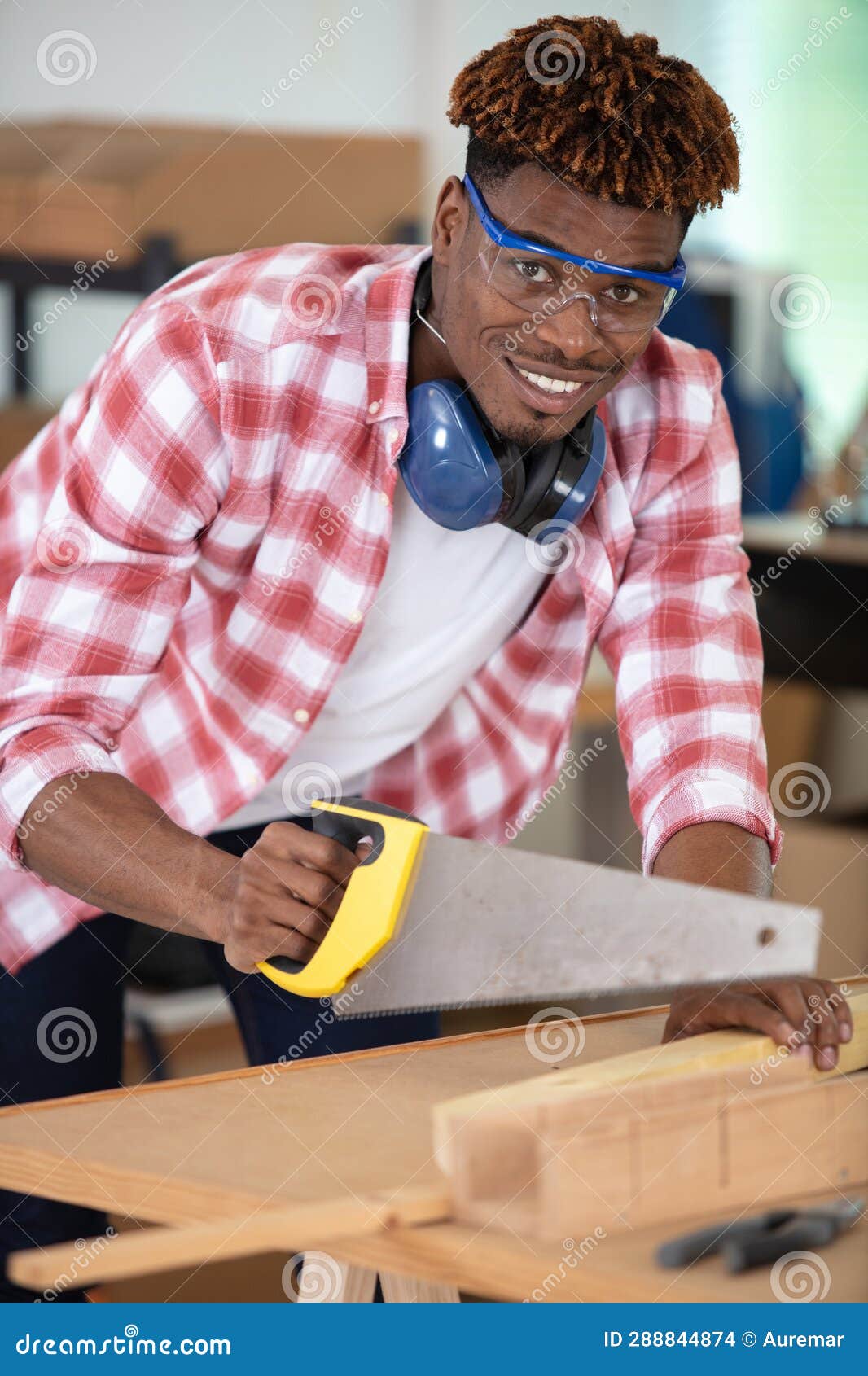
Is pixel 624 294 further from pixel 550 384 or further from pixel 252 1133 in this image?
pixel 252 1133

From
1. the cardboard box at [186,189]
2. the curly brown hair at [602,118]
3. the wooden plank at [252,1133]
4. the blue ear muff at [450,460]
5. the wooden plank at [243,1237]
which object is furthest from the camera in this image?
the cardboard box at [186,189]

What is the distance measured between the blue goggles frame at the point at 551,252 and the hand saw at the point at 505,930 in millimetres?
477

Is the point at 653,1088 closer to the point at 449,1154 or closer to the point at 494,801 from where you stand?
the point at 449,1154

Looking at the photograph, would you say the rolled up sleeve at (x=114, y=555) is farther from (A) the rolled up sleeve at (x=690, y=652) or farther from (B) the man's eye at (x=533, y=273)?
(A) the rolled up sleeve at (x=690, y=652)

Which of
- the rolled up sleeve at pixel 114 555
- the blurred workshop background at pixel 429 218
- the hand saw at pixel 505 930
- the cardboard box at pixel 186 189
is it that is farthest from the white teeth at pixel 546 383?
the cardboard box at pixel 186 189

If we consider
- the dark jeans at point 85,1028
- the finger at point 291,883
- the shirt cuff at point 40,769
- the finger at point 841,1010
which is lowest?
the dark jeans at point 85,1028

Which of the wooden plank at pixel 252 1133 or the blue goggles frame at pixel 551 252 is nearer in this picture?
the wooden plank at pixel 252 1133

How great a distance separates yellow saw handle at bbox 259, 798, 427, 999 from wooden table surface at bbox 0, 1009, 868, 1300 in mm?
105

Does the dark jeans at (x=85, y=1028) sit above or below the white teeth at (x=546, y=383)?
below

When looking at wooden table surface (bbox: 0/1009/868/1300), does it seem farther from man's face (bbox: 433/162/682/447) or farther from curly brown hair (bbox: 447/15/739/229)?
curly brown hair (bbox: 447/15/739/229)

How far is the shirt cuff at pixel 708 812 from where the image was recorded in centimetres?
125

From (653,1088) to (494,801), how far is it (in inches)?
26.9

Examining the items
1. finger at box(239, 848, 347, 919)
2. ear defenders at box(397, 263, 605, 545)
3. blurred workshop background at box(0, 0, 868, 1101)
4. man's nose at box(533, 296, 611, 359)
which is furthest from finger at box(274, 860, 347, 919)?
blurred workshop background at box(0, 0, 868, 1101)
